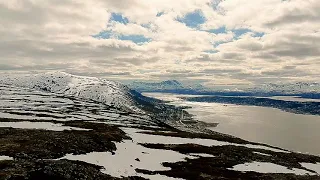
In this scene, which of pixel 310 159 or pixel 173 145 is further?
pixel 310 159

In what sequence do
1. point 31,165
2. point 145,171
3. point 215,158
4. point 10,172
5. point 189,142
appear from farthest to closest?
point 189,142 → point 215,158 → point 145,171 → point 31,165 → point 10,172

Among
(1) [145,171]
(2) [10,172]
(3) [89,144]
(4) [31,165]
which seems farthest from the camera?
(3) [89,144]

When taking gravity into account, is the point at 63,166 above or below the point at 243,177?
above

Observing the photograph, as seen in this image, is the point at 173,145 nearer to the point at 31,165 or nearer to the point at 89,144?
the point at 89,144

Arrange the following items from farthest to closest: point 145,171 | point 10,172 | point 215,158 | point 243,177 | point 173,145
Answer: point 173,145 → point 215,158 → point 243,177 → point 145,171 → point 10,172

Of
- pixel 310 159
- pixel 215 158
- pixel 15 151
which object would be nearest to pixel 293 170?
pixel 215 158

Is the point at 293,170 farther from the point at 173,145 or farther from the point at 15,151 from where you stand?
the point at 15,151

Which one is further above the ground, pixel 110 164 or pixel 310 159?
pixel 110 164

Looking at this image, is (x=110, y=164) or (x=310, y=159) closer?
(x=110, y=164)

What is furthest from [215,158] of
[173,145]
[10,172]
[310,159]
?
[10,172]
